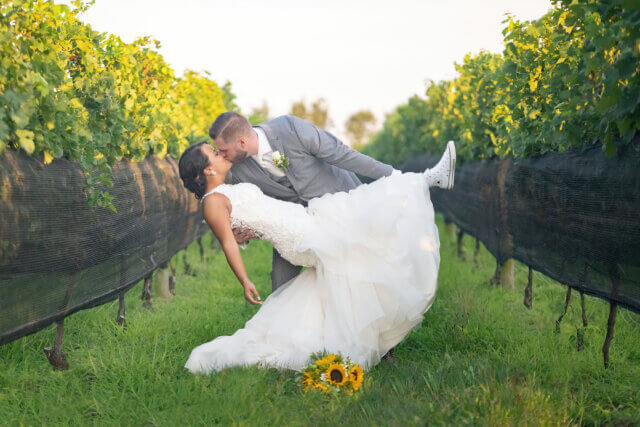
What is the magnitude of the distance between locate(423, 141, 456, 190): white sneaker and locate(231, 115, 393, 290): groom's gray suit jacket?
0.32 m

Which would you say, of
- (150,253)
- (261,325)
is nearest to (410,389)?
(261,325)

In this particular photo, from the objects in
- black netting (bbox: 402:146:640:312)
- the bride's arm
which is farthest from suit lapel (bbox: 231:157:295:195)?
black netting (bbox: 402:146:640:312)

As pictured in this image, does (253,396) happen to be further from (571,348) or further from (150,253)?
(150,253)

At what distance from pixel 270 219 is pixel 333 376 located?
47.7 inches

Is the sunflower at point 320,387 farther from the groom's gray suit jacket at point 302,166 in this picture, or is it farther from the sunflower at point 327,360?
the groom's gray suit jacket at point 302,166

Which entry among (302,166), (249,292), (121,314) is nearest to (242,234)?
(249,292)

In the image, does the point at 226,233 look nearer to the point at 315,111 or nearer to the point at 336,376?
the point at 336,376

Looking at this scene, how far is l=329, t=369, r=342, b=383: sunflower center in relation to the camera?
12.3 feet

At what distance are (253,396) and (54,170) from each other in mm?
2141

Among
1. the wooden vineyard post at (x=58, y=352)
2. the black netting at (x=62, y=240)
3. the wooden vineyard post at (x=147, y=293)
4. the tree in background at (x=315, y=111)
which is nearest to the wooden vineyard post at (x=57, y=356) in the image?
the wooden vineyard post at (x=58, y=352)

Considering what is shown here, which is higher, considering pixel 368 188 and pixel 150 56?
pixel 150 56

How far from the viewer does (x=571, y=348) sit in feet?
15.4

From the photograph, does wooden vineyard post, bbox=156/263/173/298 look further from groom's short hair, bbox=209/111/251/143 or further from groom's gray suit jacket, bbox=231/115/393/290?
groom's short hair, bbox=209/111/251/143

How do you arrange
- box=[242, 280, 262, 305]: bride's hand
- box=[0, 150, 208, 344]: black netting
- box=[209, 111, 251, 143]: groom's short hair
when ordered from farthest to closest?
box=[209, 111, 251, 143]: groom's short hair, box=[242, 280, 262, 305]: bride's hand, box=[0, 150, 208, 344]: black netting
